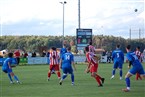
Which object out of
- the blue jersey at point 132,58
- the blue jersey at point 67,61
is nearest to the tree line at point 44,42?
the blue jersey at point 67,61

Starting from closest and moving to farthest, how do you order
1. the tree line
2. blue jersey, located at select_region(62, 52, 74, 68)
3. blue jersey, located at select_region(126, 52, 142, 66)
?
1. blue jersey, located at select_region(126, 52, 142, 66)
2. blue jersey, located at select_region(62, 52, 74, 68)
3. the tree line

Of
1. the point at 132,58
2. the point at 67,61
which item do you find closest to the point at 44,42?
the point at 67,61

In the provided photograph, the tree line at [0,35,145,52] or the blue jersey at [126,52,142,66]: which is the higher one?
the blue jersey at [126,52,142,66]

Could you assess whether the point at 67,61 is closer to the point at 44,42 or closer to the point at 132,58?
the point at 132,58

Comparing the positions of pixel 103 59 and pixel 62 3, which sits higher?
pixel 62 3

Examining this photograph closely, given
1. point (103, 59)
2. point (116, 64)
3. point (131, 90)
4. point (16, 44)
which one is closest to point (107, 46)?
point (16, 44)

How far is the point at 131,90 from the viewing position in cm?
1819

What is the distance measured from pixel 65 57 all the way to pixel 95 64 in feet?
4.93

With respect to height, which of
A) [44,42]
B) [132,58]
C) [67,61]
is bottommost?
[44,42]

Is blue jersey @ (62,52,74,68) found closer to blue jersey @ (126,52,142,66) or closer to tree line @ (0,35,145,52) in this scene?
blue jersey @ (126,52,142,66)

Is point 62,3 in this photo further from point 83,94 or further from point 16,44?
point 83,94

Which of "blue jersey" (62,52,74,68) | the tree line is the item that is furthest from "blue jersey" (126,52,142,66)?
the tree line

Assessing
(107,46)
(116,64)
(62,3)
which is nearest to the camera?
(116,64)

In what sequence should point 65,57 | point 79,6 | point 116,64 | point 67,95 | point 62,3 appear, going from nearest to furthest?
point 67,95
point 65,57
point 116,64
point 79,6
point 62,3
